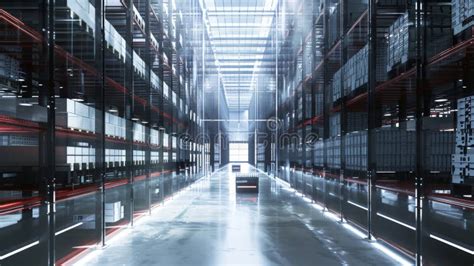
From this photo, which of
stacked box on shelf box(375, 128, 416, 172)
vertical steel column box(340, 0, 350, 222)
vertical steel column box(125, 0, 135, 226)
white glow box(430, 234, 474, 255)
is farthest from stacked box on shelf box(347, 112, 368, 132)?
vertical steel column box(125, 0, 135, 226)

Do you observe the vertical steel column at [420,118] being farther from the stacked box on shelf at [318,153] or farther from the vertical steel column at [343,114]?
the stacked box on shelf at [318,153]

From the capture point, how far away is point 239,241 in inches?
326

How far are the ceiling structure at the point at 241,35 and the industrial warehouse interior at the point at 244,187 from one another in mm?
7103

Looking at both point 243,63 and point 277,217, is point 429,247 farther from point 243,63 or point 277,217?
point 243,63

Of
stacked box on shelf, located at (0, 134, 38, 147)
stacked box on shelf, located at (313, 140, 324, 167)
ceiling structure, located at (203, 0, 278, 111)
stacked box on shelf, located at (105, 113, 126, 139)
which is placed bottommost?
stacked box on shelf, located at (313, 140, 324, 167)

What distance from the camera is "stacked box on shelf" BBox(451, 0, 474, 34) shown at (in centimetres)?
535

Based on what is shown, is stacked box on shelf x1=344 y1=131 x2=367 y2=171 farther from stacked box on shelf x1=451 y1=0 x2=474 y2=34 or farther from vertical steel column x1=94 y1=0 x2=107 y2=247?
vertical steel column x1=94 y1=0 x2=107 y2=247

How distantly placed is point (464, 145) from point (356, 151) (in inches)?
162

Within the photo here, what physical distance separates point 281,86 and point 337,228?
18750mm

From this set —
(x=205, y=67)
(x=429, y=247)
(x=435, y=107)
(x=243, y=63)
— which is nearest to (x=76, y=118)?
(x=429, y=247)

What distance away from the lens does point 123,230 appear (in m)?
9.48

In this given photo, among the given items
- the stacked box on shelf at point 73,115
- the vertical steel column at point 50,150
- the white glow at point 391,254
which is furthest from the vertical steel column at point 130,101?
the white glow at point 391,254

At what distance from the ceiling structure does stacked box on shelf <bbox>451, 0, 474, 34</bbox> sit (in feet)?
61.9

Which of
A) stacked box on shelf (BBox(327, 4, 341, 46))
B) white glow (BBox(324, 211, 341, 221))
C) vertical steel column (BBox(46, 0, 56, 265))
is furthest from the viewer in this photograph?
stacked box on shelf (BBox(327, 4, 341, 46))
